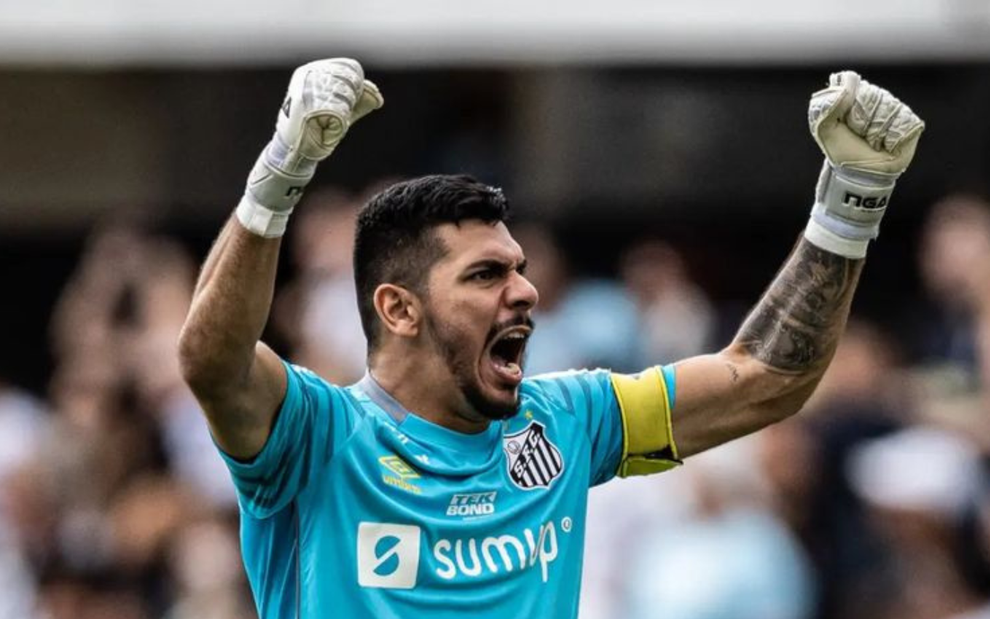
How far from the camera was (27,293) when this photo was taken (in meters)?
17.8

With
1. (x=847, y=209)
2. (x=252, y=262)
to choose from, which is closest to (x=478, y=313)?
(x=252, y=262)

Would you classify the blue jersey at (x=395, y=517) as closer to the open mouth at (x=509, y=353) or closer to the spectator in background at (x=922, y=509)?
the open mouth at (x=509, y=353)

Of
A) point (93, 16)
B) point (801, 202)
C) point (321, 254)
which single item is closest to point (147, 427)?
point (321, 254)

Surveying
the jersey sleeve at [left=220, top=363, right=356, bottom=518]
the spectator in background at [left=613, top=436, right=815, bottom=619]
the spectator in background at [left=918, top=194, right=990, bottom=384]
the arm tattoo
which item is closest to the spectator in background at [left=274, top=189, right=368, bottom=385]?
the spectator in background at [left=613, top=436, right=815, bottom=619]

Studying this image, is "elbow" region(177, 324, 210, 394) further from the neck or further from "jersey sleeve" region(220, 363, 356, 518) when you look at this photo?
the neck

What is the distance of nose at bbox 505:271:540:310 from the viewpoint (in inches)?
241

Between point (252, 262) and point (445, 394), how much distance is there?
0.79 m

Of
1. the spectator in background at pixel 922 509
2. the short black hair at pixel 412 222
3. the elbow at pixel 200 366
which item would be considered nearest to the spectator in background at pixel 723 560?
the spectator in background at pixel 922 509

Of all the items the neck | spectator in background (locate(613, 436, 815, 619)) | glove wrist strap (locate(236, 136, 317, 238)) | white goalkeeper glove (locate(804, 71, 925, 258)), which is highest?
white goalkeeper glove (locate(804, 71, 925, 258))

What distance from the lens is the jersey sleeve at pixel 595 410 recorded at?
6.44 metres

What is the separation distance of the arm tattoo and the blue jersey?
70cm

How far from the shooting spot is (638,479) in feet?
35.7

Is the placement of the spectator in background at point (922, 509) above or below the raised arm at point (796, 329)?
below

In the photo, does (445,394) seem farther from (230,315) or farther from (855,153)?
(855,153)
